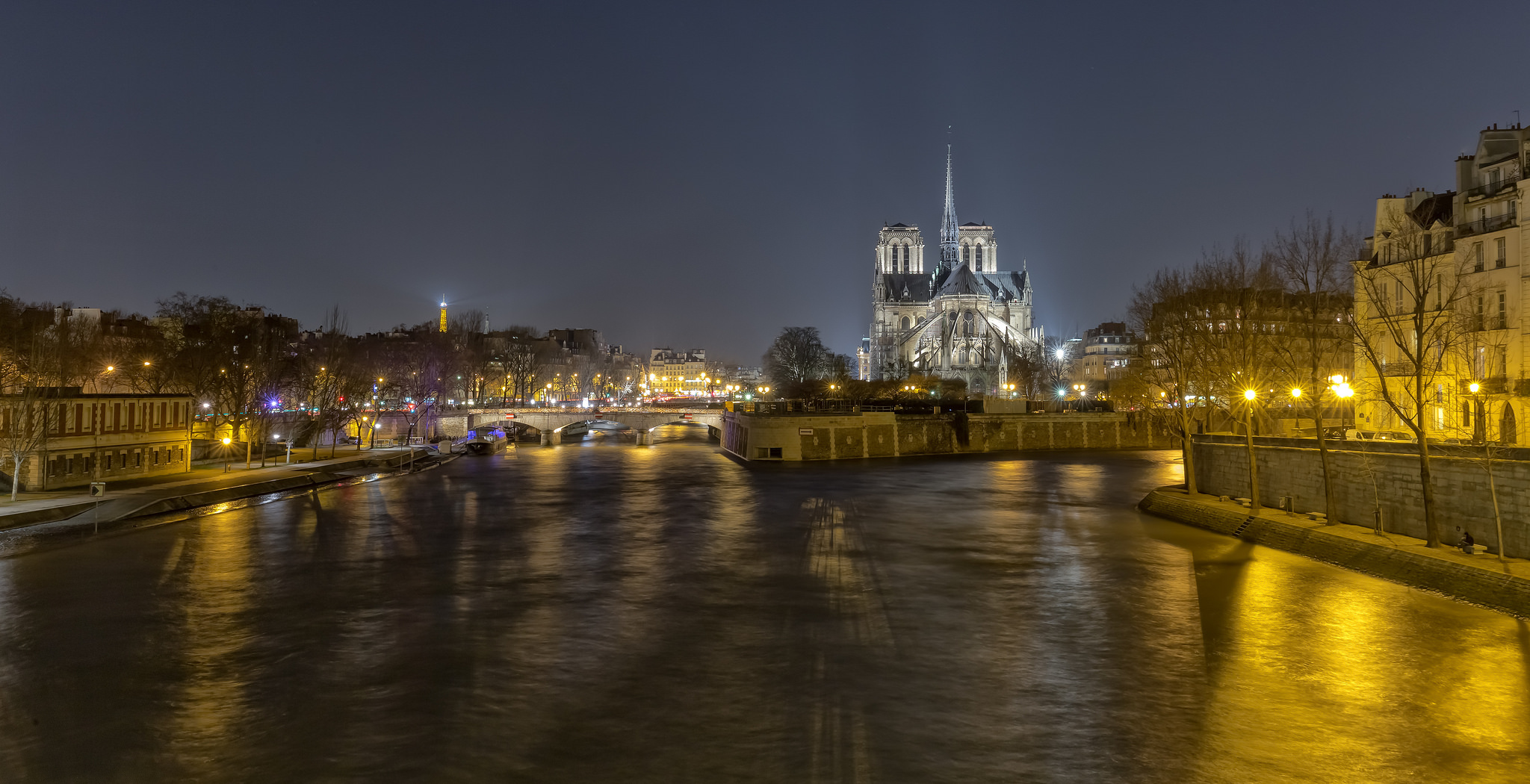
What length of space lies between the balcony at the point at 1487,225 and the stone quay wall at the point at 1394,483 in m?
10.9

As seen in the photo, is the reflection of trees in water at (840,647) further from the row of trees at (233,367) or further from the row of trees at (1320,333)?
the row of trees at (233,367)

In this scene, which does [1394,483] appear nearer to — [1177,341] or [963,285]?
[1177,341]

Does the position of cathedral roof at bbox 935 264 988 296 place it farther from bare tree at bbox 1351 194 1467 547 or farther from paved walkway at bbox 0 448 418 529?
paved walkway at bbox 0 448 418 529

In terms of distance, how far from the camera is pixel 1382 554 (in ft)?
65.5

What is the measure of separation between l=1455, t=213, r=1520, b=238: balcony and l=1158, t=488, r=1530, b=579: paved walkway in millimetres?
12978

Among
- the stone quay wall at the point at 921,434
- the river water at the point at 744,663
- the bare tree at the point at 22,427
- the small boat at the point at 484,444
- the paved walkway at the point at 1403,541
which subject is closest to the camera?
the river water at the point at 744,663

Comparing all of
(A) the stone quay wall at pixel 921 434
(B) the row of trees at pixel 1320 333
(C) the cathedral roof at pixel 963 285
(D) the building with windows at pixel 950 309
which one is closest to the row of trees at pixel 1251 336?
(B) the row of trees at pixel 1320 333

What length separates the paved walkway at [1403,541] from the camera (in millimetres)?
17656

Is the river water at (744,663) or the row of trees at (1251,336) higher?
the row of trees at (1251,336)

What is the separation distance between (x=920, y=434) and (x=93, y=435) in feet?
154

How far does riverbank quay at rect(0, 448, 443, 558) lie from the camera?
26828mm

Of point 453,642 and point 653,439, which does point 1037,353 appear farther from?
point 453,642

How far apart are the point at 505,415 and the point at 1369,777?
249 feet

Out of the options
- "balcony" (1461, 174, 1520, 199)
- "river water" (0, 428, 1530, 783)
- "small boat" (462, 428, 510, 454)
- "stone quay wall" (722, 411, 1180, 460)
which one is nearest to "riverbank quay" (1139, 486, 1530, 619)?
"river water" (0, 428, 1530, 783)
